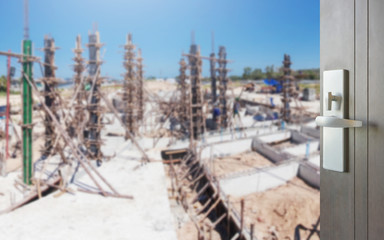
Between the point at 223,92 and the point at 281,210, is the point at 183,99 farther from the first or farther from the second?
the point at 281,210

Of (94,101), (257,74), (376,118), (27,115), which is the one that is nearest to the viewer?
(376,118)

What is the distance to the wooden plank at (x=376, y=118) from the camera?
0.63m

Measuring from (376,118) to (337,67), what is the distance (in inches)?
6.2

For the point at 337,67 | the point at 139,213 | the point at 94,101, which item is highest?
the point at 94,101

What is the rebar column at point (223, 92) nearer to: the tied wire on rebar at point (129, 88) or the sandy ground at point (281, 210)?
the tied wire on rebar at point (129, 88)

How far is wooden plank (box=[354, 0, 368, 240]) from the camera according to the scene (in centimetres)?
65

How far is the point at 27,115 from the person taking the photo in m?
5.01

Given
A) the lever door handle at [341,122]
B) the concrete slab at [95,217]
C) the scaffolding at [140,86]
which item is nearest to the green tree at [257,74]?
the scaffolding at [140,86]

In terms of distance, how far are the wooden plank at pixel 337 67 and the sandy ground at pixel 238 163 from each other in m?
7.13

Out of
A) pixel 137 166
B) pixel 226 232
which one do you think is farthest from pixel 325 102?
pixel 137 166

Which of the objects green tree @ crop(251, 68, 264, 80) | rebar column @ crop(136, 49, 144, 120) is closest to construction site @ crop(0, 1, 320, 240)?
rebar column @ crop(136, 49, 144, 120)

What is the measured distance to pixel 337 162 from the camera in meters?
0.69

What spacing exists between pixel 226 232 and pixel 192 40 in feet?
29.5

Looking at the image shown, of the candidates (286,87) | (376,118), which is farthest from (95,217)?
(286,87)
